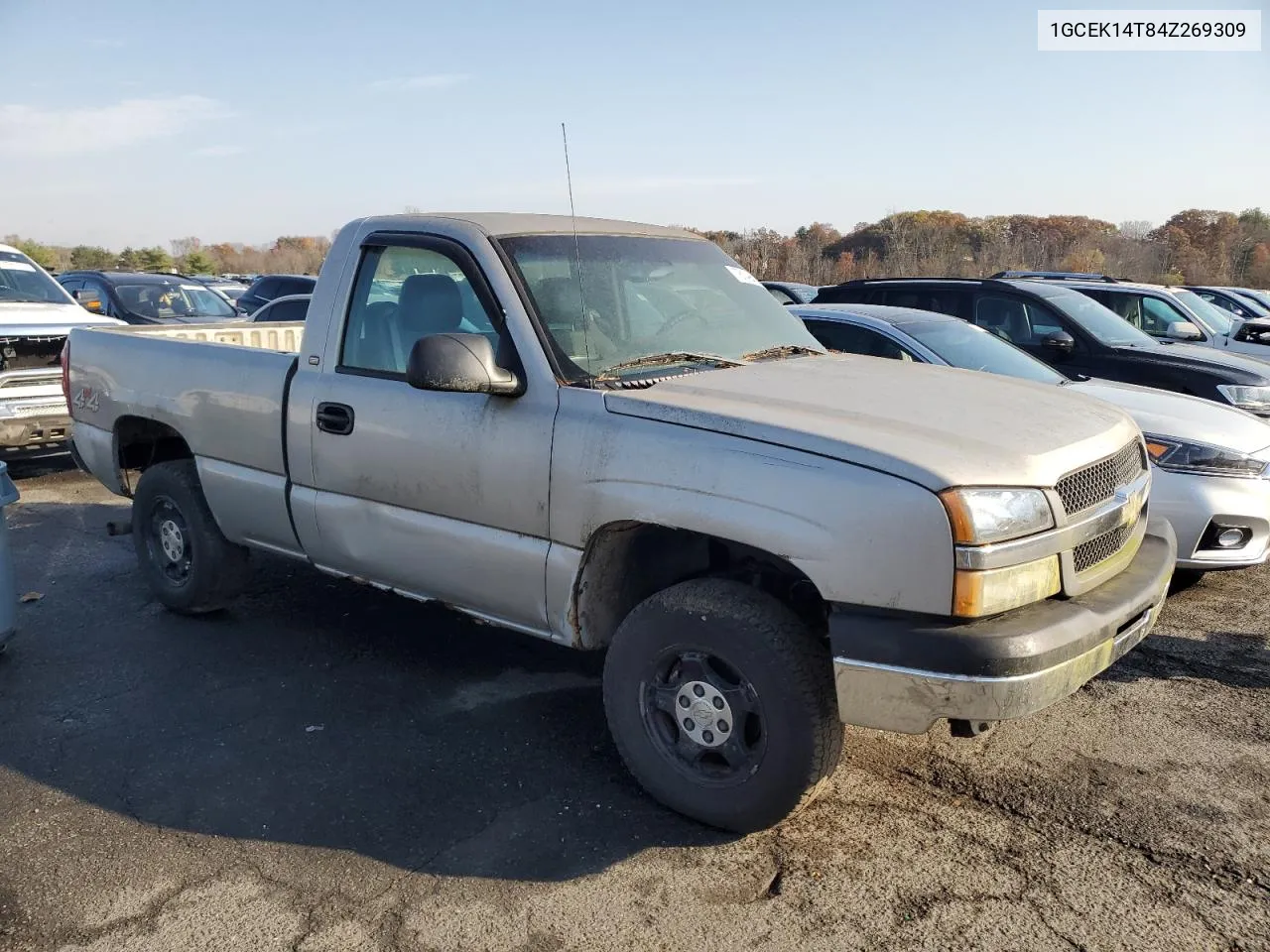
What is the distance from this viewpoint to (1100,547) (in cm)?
338

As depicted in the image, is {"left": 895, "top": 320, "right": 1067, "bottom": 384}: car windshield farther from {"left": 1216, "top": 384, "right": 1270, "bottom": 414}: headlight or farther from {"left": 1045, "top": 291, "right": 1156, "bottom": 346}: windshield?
{"left": 1216, "top": 384, "right": 1270, "bottom": 414}: headlight

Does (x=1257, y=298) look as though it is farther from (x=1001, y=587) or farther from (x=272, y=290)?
(x=1001, y=587)

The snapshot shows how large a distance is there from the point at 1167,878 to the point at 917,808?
79 centimetres

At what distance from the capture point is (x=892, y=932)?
2.90 m

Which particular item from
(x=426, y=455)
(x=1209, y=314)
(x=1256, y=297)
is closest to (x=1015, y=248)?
(x=1256, y=297)

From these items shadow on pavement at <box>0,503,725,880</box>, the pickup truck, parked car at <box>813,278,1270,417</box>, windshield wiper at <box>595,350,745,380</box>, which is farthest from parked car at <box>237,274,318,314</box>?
windshield wiper at <box>595,350,745,380</box>

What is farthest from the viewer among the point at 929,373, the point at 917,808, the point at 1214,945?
the point at 929,373

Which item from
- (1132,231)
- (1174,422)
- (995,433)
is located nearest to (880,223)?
(1132,231)

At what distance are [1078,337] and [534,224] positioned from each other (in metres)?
5.53

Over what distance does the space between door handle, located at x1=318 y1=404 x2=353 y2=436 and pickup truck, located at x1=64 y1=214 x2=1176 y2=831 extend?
0.01 meters

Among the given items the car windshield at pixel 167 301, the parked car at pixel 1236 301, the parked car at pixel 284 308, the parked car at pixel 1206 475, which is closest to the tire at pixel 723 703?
the parked car at pixel 1206 475

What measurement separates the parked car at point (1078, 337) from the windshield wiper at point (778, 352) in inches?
161

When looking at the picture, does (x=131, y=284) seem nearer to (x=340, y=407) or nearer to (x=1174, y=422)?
(x=340, y=407)

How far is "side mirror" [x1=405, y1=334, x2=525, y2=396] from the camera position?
352 cm
